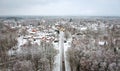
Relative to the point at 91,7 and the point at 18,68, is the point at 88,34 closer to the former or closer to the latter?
the point at 91,7

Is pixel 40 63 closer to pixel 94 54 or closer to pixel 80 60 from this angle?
pixel 80 60

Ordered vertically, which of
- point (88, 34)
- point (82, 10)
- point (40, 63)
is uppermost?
point (82, 10)

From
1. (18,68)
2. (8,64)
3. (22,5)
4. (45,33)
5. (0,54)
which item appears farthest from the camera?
(45,33)

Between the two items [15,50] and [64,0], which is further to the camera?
[64,0]

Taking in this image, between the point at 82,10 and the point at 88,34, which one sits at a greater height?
the point at 82,10

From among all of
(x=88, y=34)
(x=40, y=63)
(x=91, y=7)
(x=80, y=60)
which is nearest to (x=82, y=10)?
(x=91, y=7)

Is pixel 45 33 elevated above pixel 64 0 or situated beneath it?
situated beneath

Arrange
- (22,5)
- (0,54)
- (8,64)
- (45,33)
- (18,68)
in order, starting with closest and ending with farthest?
(18,68) → (8,64) → (0,54) → (22,5) → (45,33)

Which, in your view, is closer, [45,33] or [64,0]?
[64,0]

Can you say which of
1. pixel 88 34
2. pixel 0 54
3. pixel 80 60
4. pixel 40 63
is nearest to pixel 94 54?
pixel 80 60
